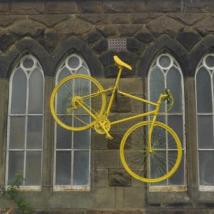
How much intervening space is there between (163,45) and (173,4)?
0.81 m

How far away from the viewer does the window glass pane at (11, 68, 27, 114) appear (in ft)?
27.5

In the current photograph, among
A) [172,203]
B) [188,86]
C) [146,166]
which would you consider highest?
[188,86]

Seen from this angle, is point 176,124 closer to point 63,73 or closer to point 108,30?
point 108,30

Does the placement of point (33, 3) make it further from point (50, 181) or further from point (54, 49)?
point (50, 181)

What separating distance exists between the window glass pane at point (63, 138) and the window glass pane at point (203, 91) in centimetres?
234

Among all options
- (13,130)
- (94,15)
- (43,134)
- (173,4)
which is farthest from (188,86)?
(13,130)

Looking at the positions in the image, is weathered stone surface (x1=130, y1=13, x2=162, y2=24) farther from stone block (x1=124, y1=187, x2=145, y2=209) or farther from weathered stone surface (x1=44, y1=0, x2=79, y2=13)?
stone block (x1=124, y1=187, x2=145, y2=209)

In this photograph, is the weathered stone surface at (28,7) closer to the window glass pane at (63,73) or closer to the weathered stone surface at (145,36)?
the window glass pane at (63,73)

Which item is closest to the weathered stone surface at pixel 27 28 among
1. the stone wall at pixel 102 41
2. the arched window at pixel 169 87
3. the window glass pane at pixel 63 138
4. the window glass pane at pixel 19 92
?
the stone wall at pixel 102 41

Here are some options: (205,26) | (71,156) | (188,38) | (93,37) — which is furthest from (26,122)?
(205,26)

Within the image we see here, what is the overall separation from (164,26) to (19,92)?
287cm

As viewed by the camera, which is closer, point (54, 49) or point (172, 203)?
point (172, 203)

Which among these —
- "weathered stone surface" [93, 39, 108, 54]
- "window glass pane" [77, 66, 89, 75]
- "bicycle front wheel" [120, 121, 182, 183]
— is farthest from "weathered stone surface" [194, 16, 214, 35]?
"window glass pane" [77, 66, 89, 75]

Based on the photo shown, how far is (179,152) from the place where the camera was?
7.61m
